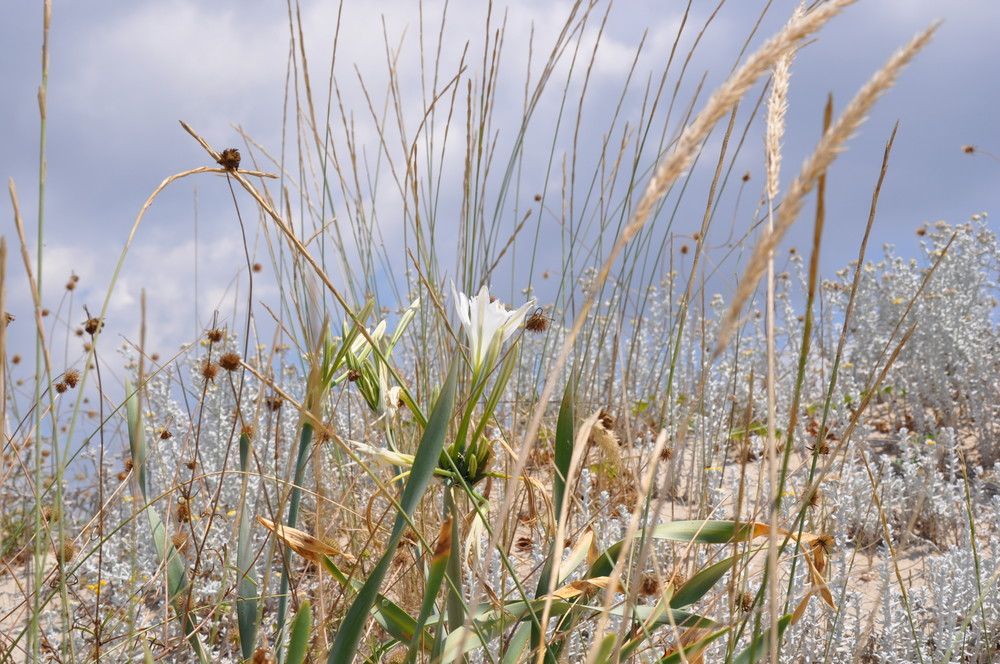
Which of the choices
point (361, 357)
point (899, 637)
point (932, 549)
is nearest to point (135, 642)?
point (361, 357)

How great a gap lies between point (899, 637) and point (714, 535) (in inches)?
40.6

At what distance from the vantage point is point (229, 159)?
0.76 meters

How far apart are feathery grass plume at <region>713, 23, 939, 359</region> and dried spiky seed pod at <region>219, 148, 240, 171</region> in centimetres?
51

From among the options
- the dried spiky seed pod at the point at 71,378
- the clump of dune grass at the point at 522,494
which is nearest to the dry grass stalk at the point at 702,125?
the clump of dune grass at the point at 522,494

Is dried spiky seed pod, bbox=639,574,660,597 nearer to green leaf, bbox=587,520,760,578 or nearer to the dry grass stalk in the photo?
green leaf, bbox=587,520,760,578

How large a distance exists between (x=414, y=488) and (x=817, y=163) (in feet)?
1.37

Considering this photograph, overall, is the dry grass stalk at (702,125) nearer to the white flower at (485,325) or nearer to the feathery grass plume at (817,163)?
the feathery grass plume at (817,163)

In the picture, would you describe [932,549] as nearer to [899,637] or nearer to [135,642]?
[899,637]

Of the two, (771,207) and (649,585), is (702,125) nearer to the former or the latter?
(771,207)

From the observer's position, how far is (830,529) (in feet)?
7.25

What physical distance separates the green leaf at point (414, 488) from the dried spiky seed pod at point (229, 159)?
0.32 metres

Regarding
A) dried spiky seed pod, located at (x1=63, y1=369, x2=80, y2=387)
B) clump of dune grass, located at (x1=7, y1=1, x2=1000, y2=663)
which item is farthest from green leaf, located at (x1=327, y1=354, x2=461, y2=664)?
dried spiky seed pod, located at (x1=63, y1=369, x2=80, y2=387)

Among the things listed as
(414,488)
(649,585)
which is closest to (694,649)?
(649,585)

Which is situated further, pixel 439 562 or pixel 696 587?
pixel 696 587
